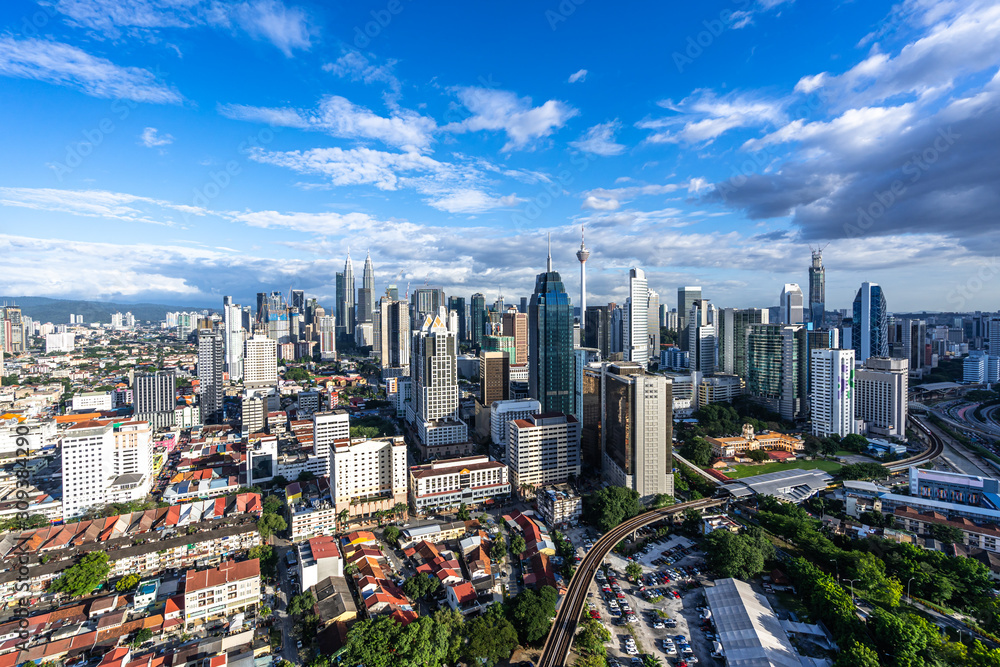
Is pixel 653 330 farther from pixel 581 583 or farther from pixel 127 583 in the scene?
pixel 127 583

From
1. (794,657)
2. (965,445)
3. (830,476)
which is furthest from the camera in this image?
(965,445)

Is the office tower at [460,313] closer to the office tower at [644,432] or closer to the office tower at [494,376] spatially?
the office tower at [494,376]

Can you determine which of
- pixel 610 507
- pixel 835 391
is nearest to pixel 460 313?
pixel 835 391

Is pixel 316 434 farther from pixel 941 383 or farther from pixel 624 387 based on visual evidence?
pixel 941 383

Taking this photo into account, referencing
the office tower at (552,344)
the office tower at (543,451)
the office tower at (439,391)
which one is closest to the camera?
the office tower at (543,451)

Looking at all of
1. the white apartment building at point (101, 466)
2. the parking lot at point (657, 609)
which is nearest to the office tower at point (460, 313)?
the white apartment building at point (101, 466)

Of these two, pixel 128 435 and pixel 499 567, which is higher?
pixel 128 435

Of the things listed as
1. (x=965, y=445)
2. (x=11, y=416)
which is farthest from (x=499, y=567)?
(x=11, y=416)
